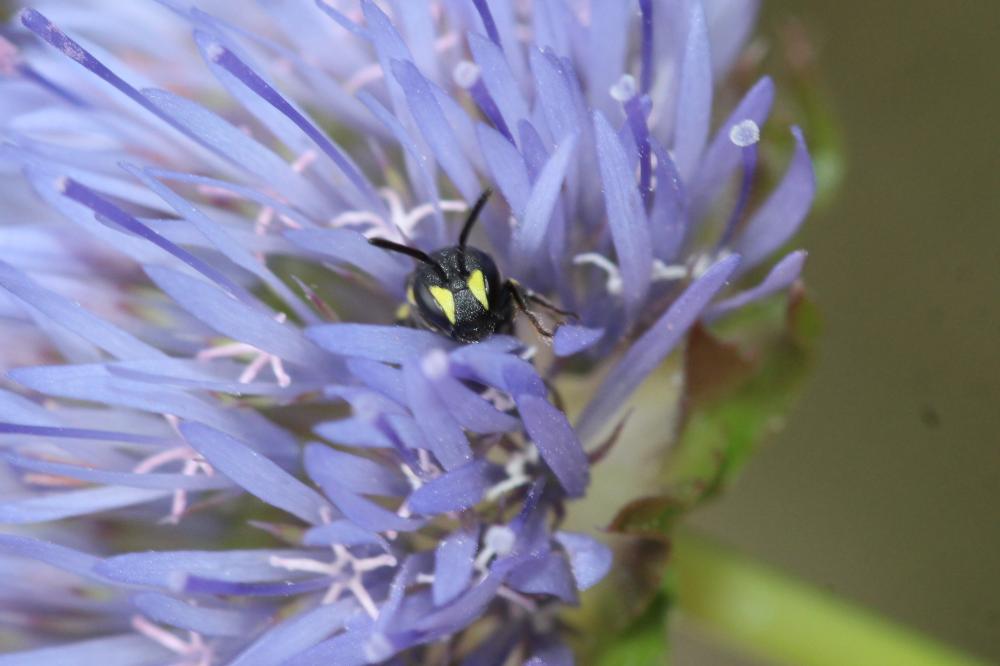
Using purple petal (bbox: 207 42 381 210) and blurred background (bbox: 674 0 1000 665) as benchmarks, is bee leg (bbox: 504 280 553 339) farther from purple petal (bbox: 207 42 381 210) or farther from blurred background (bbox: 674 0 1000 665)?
blurred background (bbox: 674 0 1000 665)

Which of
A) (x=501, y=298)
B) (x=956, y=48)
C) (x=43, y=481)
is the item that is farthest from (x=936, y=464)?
(x=43, y=481)

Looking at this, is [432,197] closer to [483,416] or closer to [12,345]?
[483,416]

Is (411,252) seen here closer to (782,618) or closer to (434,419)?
(434,419)

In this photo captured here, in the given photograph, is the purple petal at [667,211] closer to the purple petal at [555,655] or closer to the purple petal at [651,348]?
the purple petal at [651,348]

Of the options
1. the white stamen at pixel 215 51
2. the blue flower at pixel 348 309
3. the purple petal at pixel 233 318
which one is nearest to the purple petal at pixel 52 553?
the blue flower at pixel 348 309

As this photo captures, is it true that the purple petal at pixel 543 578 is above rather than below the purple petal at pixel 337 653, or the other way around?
below

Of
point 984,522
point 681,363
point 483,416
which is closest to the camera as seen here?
point 483,416
